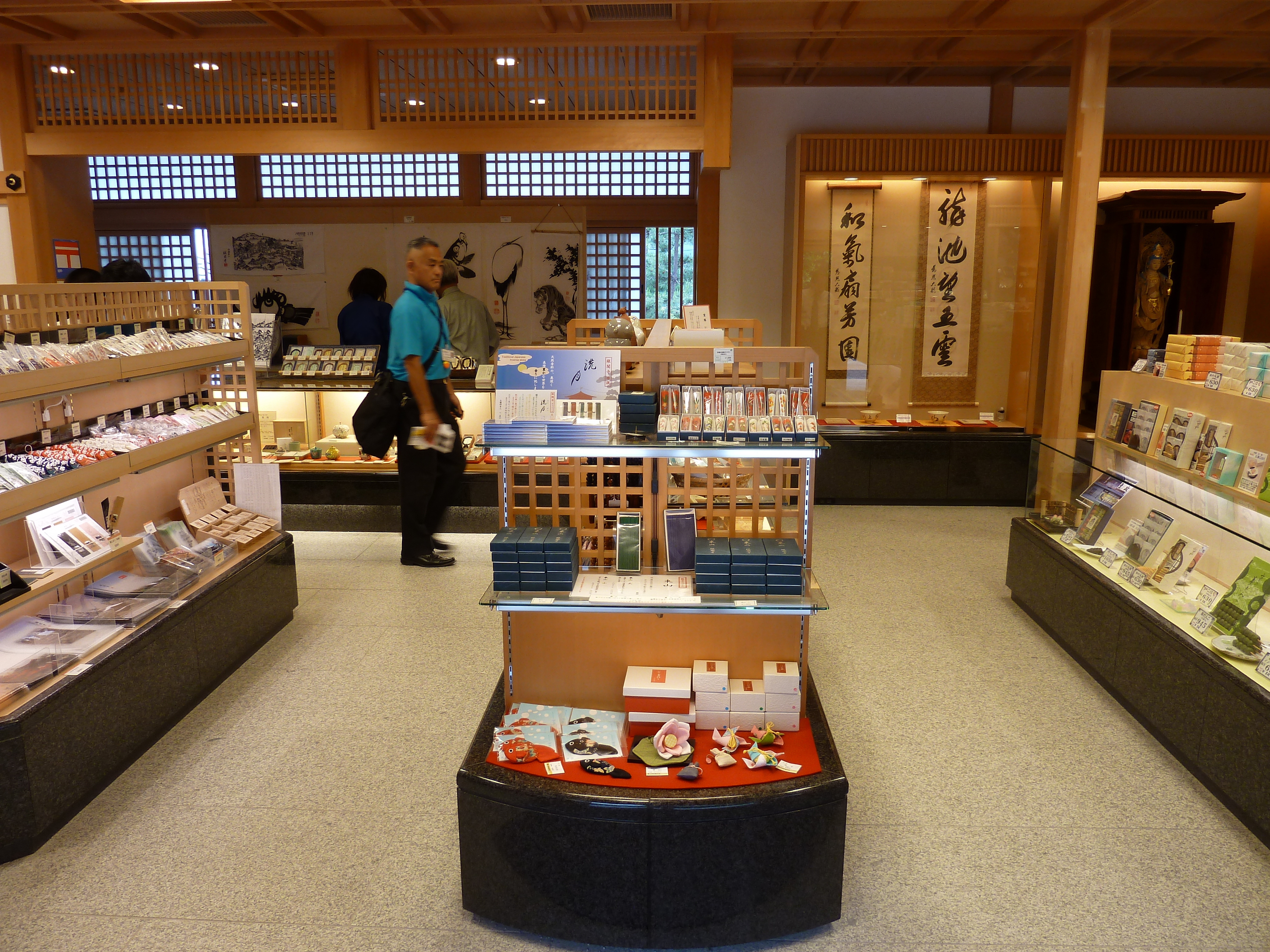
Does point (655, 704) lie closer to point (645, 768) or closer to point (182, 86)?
point (645, 768)

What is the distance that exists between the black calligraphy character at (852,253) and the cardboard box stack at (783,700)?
18.7 feet

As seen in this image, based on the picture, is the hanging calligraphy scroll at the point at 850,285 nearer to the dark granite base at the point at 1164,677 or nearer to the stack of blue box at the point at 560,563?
the dark granite base at the point at 1164,677

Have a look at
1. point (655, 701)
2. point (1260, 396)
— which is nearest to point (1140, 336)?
point (1260, 396)

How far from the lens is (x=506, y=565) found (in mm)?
2650

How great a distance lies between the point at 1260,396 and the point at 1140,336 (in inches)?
164

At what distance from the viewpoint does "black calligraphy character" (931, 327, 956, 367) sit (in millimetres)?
7972

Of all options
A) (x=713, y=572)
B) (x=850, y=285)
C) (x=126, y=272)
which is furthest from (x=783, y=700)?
(x=850, y=285)

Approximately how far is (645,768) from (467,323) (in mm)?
5650

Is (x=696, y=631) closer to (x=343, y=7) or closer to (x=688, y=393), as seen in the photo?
(x=688, y=393)

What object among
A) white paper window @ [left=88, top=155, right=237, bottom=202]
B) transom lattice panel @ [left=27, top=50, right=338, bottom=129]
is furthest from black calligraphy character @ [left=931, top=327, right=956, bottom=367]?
white paper window @ [left=88, top=155, right=237, bottom=202]

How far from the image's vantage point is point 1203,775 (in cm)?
336

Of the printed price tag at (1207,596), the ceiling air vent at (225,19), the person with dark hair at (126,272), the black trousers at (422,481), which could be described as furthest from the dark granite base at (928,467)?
the ceiling air vent at (225,19)

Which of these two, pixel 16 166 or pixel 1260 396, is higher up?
pixel 16 166

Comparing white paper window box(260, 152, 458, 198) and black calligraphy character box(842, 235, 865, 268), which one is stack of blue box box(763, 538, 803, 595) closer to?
black calligraphy character box(842, 235, 865, 268)
